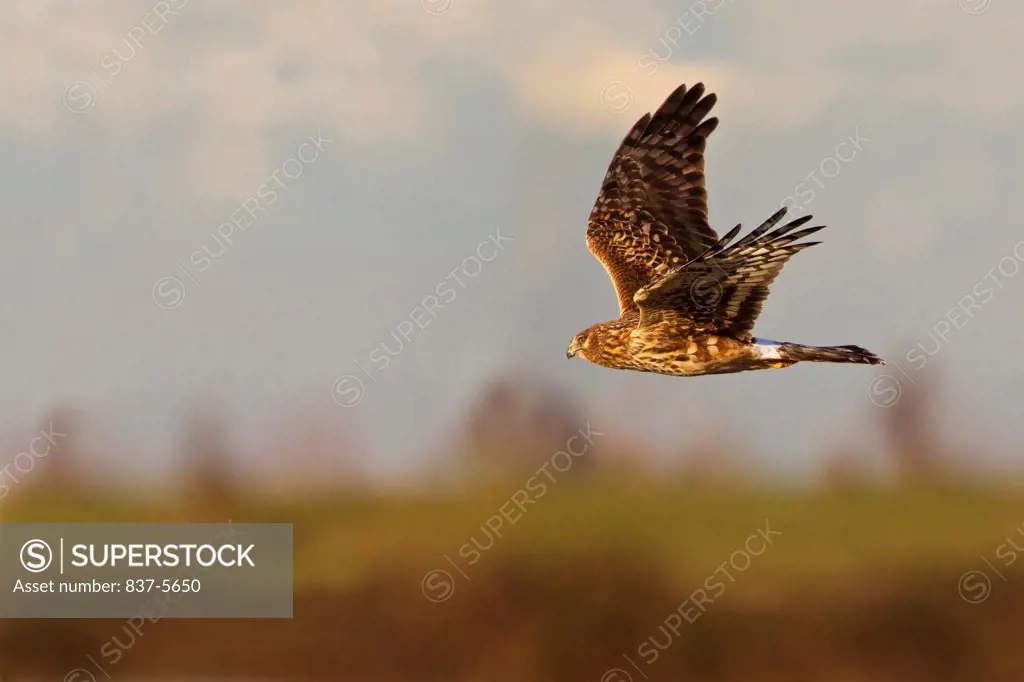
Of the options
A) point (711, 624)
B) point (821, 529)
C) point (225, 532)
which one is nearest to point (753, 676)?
point (711, 624)

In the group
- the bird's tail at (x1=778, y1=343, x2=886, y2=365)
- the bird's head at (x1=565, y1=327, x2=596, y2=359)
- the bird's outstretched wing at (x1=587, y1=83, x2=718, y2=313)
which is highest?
the bird's outstretched wing at (x1=587, y1=83, x2=718, y2=313)

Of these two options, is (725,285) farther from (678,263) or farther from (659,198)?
(659,198)

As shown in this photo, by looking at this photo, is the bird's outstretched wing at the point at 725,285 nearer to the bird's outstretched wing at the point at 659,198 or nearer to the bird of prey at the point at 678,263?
the bird of prey at the point at 678,263

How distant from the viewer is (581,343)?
9.25 metres

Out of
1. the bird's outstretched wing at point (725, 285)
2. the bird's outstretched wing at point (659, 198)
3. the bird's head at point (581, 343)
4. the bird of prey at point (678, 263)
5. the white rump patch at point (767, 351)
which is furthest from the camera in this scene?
the bird's outstretched wing at point (659, 198)

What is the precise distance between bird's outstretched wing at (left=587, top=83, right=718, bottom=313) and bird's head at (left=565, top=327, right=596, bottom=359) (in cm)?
73

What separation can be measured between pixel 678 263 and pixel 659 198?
616 mm

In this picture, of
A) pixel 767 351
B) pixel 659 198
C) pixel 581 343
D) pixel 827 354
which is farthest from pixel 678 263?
pixel 827 354

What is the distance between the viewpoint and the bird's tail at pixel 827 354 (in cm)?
799

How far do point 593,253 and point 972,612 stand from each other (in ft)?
32.2

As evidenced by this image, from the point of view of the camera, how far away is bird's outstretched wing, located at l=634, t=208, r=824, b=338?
24.9ft

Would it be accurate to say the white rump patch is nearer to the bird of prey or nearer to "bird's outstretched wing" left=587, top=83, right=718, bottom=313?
the bird of prey

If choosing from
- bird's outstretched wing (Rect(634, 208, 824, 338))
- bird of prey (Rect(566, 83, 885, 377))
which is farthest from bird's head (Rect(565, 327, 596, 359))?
bird's outstretched wing (Rect(634, 208, 824, 338))

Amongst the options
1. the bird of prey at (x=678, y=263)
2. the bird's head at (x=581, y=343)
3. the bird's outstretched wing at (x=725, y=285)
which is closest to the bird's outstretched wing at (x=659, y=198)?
the bird of prey at (x=678, y=263)
